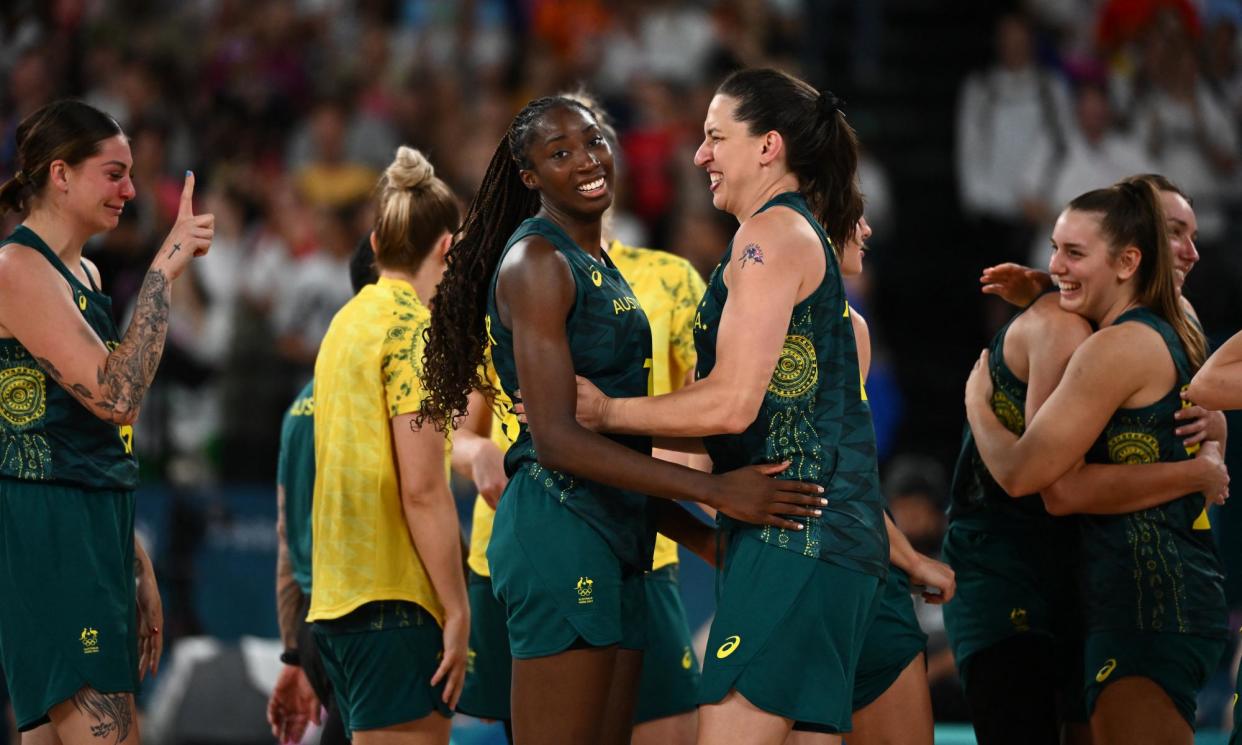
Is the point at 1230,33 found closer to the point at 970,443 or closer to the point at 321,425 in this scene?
the point at 970,443

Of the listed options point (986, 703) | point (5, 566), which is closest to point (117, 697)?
point (5, 566)

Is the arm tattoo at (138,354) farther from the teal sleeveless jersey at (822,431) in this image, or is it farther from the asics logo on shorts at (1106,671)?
the asics logo on shorts at (1106,671)

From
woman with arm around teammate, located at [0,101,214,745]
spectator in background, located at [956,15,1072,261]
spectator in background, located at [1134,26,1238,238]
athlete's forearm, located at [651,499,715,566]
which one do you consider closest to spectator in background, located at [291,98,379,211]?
spectator in background, located at [956,15,1072,261]

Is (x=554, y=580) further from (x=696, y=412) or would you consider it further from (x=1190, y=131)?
(x=1190, y=131)

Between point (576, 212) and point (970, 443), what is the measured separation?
5.58 ft

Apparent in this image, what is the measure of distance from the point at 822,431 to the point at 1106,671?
1.34 m

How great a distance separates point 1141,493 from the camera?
438cm

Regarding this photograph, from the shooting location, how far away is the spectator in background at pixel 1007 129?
1006 centimetres

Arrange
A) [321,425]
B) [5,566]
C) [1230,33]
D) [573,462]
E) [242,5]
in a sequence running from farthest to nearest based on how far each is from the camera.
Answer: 1. [242,5]
2. [1230,33]
3. [321,425]
4. [5,566]
5. [573,462]

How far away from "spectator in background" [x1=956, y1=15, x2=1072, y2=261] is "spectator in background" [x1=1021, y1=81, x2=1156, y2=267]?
0.12m

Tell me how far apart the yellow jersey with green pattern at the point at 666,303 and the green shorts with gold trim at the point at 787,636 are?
1.30 metres

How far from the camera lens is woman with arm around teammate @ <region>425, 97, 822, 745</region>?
358cm

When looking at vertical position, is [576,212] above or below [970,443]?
above

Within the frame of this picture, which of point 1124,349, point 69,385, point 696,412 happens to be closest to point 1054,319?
point 1124,349
